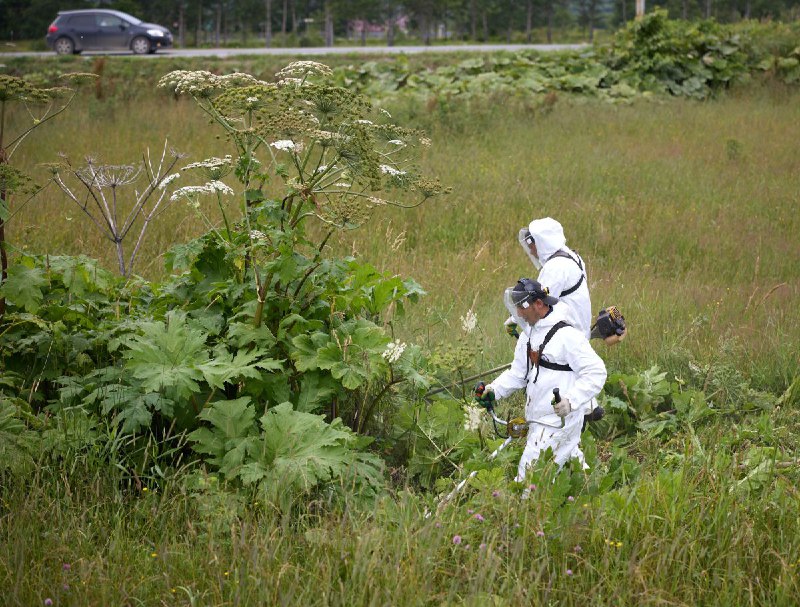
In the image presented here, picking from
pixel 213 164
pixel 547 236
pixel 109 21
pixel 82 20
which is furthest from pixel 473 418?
pixel 82 20

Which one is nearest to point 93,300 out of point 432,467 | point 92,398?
point 92,398

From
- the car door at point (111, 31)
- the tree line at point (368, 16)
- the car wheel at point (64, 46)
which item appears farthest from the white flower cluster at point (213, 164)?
the tree line at point (368, 16)

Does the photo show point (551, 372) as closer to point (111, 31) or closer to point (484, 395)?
point (484, 395)

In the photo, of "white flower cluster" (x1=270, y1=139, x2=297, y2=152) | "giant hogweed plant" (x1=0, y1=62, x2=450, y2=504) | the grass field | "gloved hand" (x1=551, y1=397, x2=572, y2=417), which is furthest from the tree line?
"gloved hand" (x1=551, y1=397, x2=572, y2=417)

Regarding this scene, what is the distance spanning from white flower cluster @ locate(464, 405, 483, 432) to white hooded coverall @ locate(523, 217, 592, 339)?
0.87m

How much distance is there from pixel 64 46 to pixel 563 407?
91.2ft

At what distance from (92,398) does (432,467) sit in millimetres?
1928

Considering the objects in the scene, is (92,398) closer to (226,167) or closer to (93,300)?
(93,300)

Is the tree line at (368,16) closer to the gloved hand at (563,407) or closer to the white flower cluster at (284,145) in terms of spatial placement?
the white flower cluster at (284,145)

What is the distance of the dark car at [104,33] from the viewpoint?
27938mm

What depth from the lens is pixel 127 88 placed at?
19891mm

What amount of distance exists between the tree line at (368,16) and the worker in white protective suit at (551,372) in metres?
41.2

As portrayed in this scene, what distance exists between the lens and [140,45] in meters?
28.1

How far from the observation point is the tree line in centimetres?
4862
